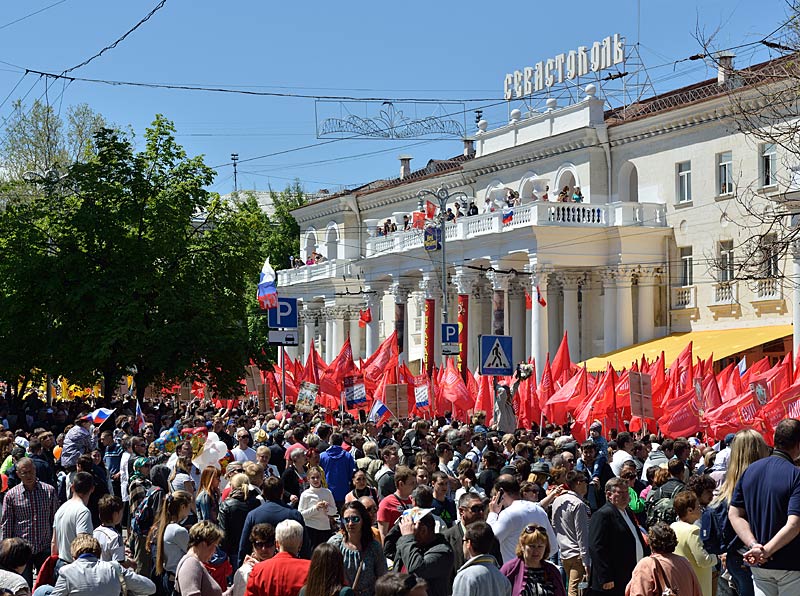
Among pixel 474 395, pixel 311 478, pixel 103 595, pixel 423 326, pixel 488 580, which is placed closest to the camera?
pixel 488 580

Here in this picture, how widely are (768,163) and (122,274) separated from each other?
19865 millimetres

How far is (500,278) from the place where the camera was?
46438 millimetres

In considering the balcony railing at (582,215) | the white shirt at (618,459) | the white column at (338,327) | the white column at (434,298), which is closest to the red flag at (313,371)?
the balcony railing at (582,215)

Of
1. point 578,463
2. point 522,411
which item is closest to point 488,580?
point 578,463

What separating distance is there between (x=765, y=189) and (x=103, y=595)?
A: 33488 millimetres

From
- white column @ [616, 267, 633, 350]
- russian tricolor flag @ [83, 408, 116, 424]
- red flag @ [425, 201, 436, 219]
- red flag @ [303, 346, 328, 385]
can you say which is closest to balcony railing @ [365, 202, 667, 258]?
white column @ [616, 267, 633, 350]

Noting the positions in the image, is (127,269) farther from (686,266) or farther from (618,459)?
(686,266)

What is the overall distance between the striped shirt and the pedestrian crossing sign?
12.6 meters

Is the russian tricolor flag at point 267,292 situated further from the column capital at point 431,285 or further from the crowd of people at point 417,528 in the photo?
the column capital at point 431,285

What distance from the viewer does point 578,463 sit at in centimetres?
1550

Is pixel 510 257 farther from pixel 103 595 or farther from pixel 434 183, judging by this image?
pixel 103 595

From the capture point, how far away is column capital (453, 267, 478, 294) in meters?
48.7

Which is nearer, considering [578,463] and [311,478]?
[311,478]

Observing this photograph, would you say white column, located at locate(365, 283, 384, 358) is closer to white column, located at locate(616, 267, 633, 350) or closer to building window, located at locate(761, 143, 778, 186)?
white column, located at locate(616, 267, 633, 350)
